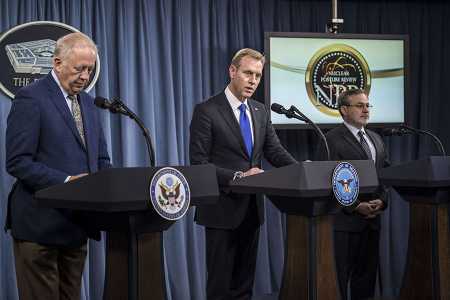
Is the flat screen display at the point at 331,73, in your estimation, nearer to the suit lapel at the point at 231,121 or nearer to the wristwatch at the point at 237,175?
the suit lapel at the point at 231,121

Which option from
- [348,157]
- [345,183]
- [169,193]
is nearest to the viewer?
[169,193]

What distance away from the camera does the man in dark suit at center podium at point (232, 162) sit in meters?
3.49

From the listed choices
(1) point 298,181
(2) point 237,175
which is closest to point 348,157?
(2) point 237,175

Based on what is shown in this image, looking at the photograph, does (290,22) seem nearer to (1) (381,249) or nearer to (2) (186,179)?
(1) (381,249)

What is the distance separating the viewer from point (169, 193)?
91.0 inches

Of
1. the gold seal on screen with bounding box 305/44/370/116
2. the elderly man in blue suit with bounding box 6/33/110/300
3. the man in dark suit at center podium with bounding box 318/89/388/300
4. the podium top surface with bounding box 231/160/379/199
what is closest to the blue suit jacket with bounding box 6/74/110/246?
the elderly man in blue suit with bounding box 6/33/110/300

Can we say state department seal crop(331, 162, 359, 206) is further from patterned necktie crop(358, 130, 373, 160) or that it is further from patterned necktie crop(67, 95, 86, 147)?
patterned necktie crop(358, 130, 373, 160)

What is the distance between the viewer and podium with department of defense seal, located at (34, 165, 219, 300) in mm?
2223

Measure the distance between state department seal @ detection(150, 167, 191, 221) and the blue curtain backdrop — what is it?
2517mm

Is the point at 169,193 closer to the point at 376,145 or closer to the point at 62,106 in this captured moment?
the point at 62,106

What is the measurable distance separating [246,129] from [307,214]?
855 mm

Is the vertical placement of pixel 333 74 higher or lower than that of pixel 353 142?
higher

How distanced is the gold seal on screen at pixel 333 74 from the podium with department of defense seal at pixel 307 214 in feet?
7.22

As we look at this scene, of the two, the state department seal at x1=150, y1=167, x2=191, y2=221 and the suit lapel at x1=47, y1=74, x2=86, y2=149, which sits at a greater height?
the suit lapel at x1=47, y1=74, x2=86, y2=149
